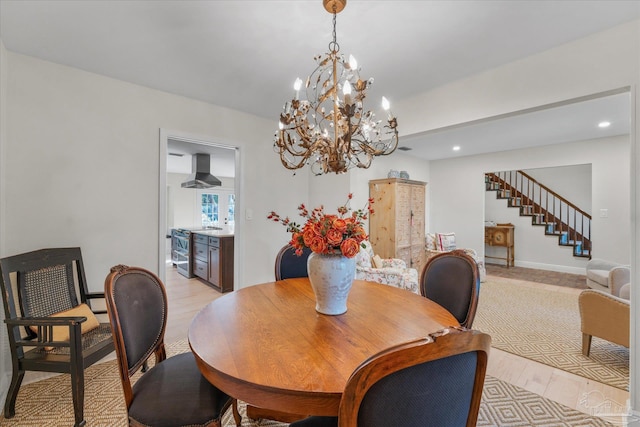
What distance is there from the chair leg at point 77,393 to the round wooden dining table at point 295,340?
0.93m

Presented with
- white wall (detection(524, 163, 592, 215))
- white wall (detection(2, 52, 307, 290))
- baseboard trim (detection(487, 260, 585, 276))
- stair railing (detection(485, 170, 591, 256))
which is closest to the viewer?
white wall (detection(2, 52, 307, 290))

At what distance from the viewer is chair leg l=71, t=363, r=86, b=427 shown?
5.42 ft

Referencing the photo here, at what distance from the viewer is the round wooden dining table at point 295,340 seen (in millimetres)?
882

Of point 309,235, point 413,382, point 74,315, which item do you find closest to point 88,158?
point 74,315

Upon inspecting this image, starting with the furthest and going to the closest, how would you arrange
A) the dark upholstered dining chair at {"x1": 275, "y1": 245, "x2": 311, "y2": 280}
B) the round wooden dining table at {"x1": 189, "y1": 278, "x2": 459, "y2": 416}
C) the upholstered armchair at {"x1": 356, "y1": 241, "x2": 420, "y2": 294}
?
the upholstered armchair at {"x1": 356, "y1": 241, "x2": 420, "y2": 294} < the dark upholstered dining chair at {"x1": 275, "y1": 245, "x2": 311, "y2": 280} < the round wooden dining table at {"x1": 189, "y1": 278, "x2": 459, "y2": 416}

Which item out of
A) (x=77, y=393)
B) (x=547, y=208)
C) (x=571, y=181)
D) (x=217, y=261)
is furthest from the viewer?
(x=547, y=208)

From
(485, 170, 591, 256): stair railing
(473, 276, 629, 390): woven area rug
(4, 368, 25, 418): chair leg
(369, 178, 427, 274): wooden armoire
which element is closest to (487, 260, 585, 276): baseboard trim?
(485, 170, 591, 256): stair railing

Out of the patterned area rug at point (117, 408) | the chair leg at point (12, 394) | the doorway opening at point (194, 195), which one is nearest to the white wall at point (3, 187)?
the patterned area rug at point (117, 408)

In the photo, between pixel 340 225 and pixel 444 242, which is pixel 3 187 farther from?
pixel 444 242

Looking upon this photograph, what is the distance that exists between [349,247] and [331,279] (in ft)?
0.61

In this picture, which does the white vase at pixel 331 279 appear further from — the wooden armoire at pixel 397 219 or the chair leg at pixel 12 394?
the wooden armoire at pixel 397 219

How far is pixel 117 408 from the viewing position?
188 centimetres

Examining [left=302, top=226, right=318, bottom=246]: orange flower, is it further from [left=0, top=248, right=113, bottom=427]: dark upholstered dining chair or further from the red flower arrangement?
[left=0, top=248, right=113, bottom=427]: dark upholstered dining chair

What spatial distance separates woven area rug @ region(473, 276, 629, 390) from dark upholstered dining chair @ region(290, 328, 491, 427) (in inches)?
97.5
